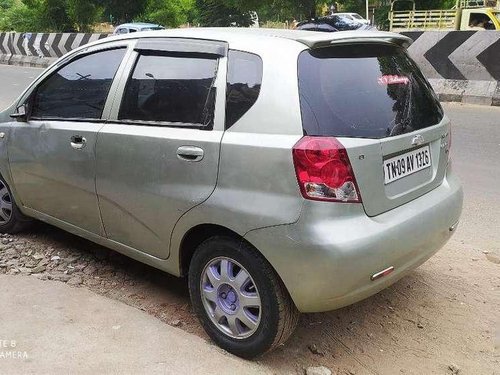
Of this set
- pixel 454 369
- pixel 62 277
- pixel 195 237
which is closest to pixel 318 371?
pixel 454 369

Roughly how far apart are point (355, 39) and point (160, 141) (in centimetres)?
115

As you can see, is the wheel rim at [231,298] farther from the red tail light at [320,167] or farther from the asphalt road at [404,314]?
the red tail light at [320,167]

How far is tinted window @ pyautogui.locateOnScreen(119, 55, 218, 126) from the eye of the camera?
2.72 meters

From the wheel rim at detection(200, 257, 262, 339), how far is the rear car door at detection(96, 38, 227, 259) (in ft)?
1.10

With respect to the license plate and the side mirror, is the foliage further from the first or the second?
the license plate

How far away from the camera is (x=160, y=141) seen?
2.79 m

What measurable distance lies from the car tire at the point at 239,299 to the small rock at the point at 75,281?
1092 mm

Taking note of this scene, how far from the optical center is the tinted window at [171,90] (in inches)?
107

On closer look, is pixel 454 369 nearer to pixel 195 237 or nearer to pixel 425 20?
pixel 195 237

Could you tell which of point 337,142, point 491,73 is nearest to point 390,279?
point 337,142

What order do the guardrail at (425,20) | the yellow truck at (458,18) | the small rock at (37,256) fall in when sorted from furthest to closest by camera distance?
the guardrail at (425,20) < the yellow truck at (458,18) < the small rock at (37,256)

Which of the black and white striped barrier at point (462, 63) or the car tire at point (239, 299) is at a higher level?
the car tire at point (239, 299)

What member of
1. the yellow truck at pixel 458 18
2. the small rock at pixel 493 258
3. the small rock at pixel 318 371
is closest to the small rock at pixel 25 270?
the small rock at pixel 318 371

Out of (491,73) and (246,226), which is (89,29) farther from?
(246,226)
